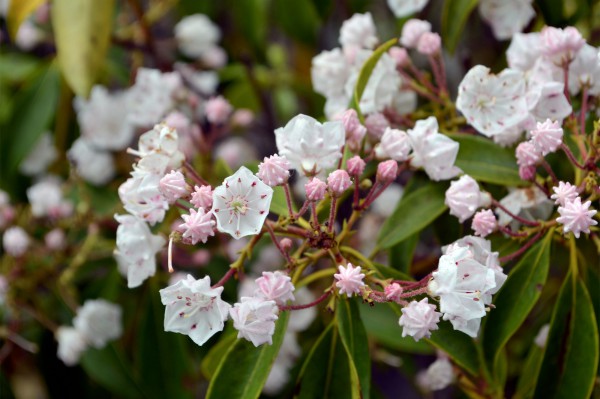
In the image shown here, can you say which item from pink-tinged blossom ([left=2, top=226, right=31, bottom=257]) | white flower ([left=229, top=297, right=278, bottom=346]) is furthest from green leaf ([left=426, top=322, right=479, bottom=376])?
pink-tinged blossom ([left=2, top=226, right=31, bottom=257])

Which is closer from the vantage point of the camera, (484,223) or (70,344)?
(484,223)

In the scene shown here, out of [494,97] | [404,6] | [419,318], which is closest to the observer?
[419,318]

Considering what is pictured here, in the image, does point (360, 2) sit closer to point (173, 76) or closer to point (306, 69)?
point (173, 76)

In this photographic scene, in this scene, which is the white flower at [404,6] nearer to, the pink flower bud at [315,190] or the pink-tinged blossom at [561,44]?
the pink-tinged blossom at [561,44]

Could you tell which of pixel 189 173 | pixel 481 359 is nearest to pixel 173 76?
pixel 189 173

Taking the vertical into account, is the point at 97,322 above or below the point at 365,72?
below

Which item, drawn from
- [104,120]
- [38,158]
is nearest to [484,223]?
[104,120]

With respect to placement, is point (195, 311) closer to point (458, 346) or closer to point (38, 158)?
point (458, 346)
